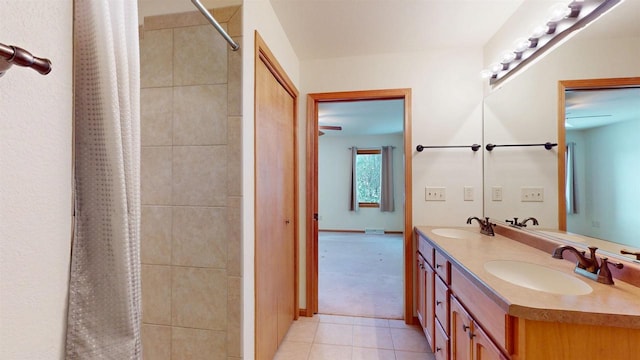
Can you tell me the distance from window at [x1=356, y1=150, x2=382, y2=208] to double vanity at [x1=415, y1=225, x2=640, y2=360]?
16.3 feet

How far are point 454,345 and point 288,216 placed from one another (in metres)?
1.37

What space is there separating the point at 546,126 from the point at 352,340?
1969 mm

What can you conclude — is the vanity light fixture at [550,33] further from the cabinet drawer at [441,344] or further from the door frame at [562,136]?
the cabinet drawer at [441,344]

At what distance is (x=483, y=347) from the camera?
42.8 inches

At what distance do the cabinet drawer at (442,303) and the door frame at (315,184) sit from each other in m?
0.66

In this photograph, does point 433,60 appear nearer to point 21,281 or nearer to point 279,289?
point 279,289

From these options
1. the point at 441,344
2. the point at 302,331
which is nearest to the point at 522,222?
the point at 441,344

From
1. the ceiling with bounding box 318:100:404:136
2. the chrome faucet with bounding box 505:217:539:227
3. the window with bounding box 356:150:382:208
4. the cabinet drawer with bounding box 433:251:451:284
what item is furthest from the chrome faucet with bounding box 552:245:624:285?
the window with bounding box 356:150:382:208

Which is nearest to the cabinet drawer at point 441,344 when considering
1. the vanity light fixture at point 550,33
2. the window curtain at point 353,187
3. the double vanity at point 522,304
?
the double vanity at point 522,304

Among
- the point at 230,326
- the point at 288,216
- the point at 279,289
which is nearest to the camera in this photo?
the point at 230,326

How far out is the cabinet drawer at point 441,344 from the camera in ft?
4.99

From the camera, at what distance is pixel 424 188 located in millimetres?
2389

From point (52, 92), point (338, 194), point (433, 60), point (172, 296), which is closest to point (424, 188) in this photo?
point (433, 60)

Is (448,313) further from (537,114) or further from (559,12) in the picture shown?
(559,12)
